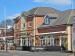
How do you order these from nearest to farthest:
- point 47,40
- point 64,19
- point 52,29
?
point 64,19 < point 52,29 < point 47,40

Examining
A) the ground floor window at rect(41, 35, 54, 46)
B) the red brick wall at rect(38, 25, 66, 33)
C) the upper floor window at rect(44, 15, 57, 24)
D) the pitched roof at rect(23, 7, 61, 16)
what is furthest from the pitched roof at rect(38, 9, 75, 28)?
the pitched roof at rect(23, 7, 61, 16)

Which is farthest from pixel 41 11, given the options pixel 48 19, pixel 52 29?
pixel 52 29

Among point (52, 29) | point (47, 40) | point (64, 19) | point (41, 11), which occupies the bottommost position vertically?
point (47, 40)

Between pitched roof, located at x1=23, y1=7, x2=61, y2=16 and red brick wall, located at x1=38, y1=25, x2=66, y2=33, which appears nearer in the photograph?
red brick wall, located at x1=38, y1=25, x2=66, y2=33

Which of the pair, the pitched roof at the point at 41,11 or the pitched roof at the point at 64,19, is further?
the pitched roof at the point at 41,11

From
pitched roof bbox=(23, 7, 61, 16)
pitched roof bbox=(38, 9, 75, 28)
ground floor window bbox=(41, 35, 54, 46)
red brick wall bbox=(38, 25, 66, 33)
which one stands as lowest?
ground floor window bbox=(41, 35, 54, 46)

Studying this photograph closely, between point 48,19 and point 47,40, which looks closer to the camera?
point 47,40

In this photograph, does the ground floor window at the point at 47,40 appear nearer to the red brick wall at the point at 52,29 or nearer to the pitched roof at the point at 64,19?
the red brick wall at the point at 52,29

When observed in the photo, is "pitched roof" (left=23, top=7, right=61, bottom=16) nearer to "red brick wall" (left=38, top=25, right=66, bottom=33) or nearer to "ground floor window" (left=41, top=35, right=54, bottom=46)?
"red brick wall" (left=38, top=25, right=66, bottom=33)

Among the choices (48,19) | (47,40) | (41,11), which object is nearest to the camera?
(47,40)

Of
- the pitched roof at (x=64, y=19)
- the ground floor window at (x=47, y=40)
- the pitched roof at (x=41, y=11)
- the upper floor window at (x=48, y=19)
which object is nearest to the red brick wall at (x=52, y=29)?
the pitched roof at (x=64, y=19)

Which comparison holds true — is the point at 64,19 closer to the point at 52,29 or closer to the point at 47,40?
the point at 52,29

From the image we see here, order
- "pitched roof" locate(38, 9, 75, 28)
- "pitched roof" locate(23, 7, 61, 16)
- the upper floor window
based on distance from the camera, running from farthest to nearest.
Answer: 1. "pitched roof" locate(23, 7, 61, 16)
2. the upper floor window
3. "pitched roof" locate(38, 9, 75, 28)

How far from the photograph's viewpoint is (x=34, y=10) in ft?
175
